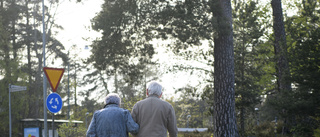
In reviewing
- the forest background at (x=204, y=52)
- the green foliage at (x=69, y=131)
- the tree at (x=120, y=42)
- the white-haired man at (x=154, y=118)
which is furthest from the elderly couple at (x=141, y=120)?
the green foliage at (x=69, y=131)

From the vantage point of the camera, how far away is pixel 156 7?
549 inches

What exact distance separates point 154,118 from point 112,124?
0.61 m

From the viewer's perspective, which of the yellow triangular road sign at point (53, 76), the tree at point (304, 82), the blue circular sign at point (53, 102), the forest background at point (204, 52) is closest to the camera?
the yellow triangular road sign at point (53, 76)

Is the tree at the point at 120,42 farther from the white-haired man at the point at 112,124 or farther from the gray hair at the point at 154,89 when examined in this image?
the white-haired man at the point at 112,124

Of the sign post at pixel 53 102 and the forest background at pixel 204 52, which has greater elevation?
the forest background at pixel 204 52

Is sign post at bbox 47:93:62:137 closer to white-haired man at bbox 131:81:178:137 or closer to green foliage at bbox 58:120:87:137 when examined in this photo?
white-haired man at bbox 131:81:178:137

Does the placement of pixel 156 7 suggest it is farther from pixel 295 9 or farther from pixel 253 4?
pixel 295 9

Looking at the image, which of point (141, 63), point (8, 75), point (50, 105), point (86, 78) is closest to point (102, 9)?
point (141, 63)

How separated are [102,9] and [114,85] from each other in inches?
1372

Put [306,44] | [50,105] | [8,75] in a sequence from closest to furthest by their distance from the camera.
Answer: [50,105], [306,44], [8,75]

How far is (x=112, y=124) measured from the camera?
19.8 ft

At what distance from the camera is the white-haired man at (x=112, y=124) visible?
19.7ft

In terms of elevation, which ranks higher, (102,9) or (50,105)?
(102,9)

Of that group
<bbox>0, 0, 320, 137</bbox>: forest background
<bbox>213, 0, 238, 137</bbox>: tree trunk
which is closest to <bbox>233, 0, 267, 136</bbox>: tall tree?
<bbox>0, 0, 320, 137</bbox>: forest background
